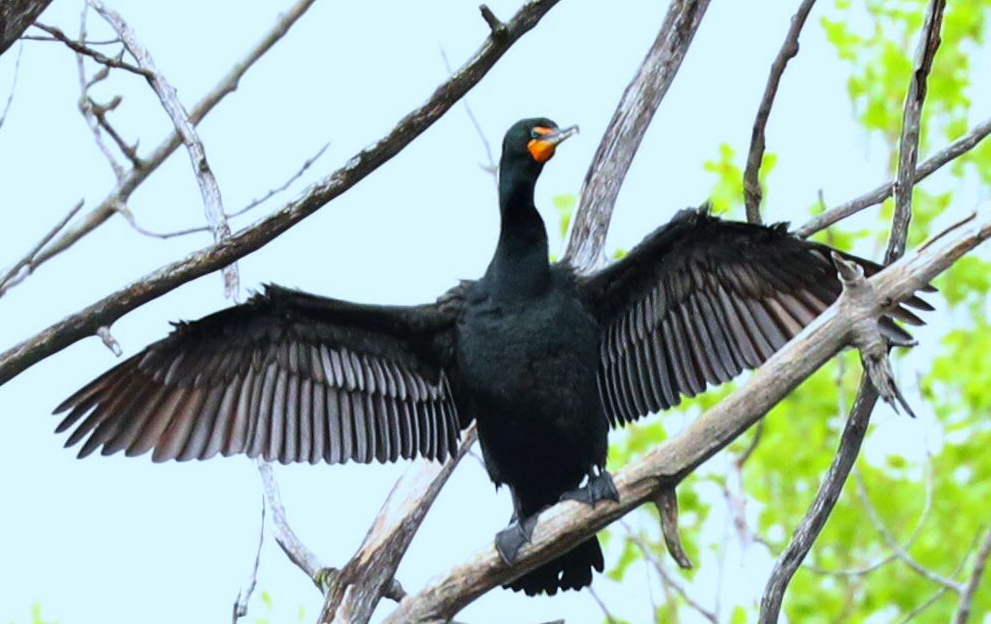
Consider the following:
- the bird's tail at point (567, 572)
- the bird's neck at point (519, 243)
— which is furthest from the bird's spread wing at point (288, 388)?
the bird's tail at point (567, 572)

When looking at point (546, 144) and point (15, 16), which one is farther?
point (546, 144)

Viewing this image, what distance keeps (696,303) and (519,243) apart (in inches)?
25.9

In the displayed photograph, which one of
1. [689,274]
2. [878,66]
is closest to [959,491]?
[878,66]

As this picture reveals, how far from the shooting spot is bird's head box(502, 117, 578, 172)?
19.8ft

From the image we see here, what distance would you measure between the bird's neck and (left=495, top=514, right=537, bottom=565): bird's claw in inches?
38.5

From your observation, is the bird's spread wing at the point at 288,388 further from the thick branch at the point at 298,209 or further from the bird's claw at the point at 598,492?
the thick branch at the point at 298,209

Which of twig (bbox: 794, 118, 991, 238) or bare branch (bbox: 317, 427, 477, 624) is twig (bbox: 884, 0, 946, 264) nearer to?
twig (bbox: 794, 118, 991, 238)

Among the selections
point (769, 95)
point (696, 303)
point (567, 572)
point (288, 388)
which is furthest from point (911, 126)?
point (288, 388)

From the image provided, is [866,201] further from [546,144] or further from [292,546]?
[292,546]

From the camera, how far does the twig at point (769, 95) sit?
5391mm

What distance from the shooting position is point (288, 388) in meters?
6.31

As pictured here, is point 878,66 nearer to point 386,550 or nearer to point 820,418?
point 820,418

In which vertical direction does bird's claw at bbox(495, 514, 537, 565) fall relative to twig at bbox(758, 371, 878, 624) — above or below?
above

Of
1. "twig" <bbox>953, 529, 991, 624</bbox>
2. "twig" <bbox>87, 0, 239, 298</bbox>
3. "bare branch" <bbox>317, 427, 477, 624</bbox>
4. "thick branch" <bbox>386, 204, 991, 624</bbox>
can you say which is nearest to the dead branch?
"twig" <bbox>87, 0, 239, 298</bbox>
